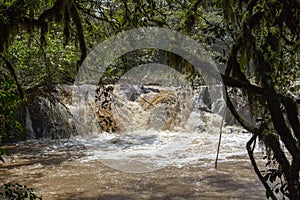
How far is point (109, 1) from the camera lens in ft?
12.7

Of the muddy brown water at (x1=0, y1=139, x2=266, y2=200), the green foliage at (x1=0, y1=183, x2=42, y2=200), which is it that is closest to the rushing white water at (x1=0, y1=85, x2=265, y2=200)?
the muddy brown water at (x1=0, y1=139, x2=266, y2=200)

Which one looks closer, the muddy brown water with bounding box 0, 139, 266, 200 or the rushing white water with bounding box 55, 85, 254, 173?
the muddy brown water with bounding box 0, 139, 266, 200

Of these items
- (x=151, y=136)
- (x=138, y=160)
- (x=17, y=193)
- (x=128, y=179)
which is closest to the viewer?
(x=17, y=193)

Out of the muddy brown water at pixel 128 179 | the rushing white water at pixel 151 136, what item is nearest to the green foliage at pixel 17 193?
the muddy brown water at pixel 128 179

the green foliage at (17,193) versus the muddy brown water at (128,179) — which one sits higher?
the green foliage at (17,193)

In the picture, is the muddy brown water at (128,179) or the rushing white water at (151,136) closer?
the muddy brown water at (128,179)

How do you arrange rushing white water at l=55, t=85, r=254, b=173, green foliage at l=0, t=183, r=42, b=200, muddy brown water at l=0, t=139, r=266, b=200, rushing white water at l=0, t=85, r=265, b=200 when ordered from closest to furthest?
green foliage at l=0, t=183, r=42, b=200, muddy brown water at l=0, t=139, r=266, b=200, rushing white water at l=0, t=85, r=265, b=200, rushing white water at l=55, t=85, r=254, b=173

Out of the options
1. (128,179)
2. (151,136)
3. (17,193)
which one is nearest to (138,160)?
(128,179)

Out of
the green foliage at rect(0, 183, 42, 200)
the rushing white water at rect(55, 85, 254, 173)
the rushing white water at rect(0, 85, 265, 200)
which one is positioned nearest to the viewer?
the green foliage at rect(0, 183, 42, 200)

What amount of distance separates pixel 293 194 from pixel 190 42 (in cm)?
160

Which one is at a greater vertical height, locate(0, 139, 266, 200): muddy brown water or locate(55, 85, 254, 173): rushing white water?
locate(55, 85, 254, 173): rushing white water

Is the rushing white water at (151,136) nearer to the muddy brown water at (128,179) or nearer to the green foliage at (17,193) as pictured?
Answer: the muddy brown water at (128,179)

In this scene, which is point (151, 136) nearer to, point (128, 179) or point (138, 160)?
point (138, 160)

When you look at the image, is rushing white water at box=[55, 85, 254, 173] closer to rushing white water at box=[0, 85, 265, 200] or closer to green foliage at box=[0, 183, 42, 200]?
rushing white water at box=[0, 85, 265, 200]
